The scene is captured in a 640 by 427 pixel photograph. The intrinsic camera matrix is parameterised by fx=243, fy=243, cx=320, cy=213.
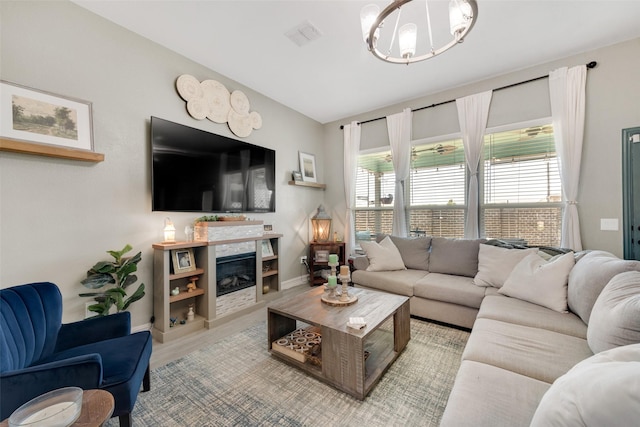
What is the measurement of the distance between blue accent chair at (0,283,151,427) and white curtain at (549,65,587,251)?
4.06 metres

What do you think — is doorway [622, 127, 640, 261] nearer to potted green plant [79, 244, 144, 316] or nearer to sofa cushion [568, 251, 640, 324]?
sofa cushion [568, 251, 640, 324]

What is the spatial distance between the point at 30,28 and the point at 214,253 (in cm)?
229

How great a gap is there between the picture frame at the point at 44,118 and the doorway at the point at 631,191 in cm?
512

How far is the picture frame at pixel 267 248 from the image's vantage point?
350cm

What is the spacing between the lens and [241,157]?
3277 millimetres

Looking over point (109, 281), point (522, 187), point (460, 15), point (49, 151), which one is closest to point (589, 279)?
point (522, 187)

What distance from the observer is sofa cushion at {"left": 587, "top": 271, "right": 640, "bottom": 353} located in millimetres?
1035

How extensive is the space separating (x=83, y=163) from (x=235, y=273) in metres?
1.79

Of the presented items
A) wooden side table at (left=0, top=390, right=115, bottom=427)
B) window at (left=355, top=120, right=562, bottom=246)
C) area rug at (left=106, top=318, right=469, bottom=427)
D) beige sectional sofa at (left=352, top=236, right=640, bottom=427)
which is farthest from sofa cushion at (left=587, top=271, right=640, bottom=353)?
wooden side table at (left=0, top=390, right=115, bottom=427)

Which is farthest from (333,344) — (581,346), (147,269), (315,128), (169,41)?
(315,128)

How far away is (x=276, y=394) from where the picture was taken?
1628mm

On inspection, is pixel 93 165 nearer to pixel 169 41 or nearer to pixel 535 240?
pixel 169 41

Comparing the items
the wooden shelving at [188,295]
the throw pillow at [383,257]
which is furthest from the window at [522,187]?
the wooden shelving at [188,295]

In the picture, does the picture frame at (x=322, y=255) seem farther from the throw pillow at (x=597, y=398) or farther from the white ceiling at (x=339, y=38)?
the throw pillow at (x=597, y=398)
